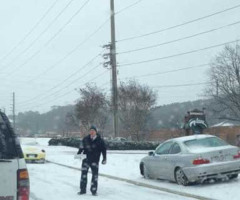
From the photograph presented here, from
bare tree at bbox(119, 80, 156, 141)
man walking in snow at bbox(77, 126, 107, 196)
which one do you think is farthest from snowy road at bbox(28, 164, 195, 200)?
bare tree at bbox(119, 80, 156, 141)

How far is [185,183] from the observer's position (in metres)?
13.0

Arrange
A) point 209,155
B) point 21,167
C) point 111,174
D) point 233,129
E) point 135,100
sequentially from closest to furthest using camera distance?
point 21,167 < point 209,155 < point 111,174 < point 135,100 < point 233,129

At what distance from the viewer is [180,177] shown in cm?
1325

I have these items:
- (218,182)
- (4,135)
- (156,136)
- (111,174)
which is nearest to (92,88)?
(156,136)

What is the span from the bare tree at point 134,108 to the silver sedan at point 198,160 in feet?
103

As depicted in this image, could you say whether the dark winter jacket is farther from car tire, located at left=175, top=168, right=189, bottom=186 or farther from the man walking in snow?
car tire, located at left=175, top=168, right=189, bottom=186

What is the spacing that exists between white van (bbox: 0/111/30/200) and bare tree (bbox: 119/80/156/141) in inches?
1585

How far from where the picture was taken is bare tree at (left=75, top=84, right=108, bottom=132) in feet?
156

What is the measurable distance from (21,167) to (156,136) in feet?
167

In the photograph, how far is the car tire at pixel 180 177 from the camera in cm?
1302

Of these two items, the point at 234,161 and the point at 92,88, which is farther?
the point at 92,88

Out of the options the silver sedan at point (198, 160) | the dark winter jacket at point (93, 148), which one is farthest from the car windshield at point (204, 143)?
the dark winter jacket at point (93, 148)

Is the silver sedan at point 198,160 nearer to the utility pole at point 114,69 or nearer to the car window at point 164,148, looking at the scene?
the car window at point 164,148

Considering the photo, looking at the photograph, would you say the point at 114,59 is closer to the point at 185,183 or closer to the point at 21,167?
the point at 185,183
